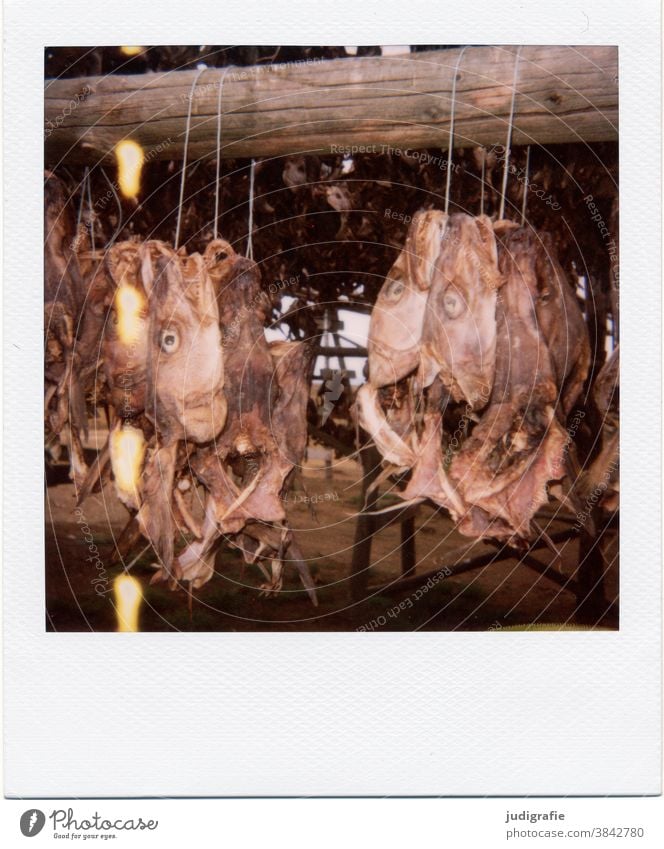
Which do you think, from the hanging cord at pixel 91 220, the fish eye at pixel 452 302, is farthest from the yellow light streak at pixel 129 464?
the fish eye at pixel 452 302

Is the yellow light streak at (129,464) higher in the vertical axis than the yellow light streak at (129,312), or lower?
lower

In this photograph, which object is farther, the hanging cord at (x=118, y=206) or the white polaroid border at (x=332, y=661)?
the hanging cord at (x=118, y=206)

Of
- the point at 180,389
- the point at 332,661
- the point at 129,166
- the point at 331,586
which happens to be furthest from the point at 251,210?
the point at 332,661

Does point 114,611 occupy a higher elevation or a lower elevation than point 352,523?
lower

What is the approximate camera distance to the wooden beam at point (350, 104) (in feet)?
8.39

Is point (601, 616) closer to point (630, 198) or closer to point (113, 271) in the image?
point (630, 198)

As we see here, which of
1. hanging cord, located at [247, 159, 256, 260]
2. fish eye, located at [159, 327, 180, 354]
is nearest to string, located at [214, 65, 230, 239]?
hanging cord, located at [247, 159, 256, 260]

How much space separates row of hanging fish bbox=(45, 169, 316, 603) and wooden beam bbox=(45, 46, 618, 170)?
301mm

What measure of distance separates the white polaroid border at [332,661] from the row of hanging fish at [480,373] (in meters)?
0.24

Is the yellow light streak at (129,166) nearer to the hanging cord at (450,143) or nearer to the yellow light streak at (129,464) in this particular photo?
the yellow light streak at (129,464)
